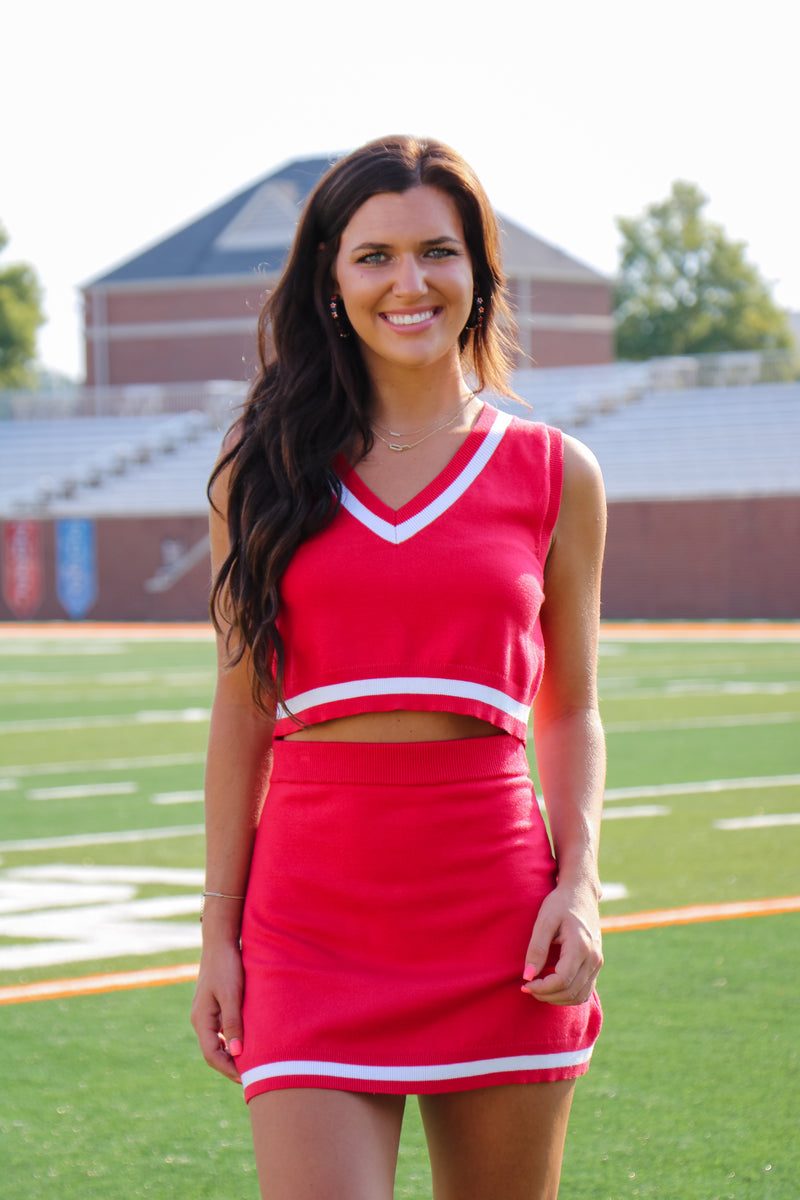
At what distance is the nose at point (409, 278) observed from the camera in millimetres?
2691

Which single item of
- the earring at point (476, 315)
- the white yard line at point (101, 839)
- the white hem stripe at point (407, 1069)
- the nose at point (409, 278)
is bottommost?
the white yard line at point (101, 839)

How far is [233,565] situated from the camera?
267 centimetres

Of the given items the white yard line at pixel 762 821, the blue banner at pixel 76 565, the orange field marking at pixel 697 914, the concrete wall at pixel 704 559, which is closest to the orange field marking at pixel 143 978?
the orange field marking at pixel 697 914

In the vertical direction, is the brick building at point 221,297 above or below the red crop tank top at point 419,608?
below

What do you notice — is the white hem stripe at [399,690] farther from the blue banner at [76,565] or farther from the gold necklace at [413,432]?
the blue banner at [76,565]

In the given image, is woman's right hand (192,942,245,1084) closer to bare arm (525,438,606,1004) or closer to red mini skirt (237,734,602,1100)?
red mini skirt (237,734,602,1100)

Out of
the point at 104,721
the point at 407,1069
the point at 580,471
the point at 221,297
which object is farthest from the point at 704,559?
the point at 407,1069

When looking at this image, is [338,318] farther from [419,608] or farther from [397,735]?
[397,735]

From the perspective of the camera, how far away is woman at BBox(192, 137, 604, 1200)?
8.16ft

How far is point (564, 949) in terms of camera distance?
8.25 ft

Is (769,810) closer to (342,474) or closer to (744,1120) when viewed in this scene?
(744,1120)

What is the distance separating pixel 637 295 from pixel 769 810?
214 feet

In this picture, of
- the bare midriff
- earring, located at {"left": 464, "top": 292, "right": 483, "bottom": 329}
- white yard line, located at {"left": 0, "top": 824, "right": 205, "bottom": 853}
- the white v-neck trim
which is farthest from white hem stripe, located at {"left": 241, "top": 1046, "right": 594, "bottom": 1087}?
white yard line, located at {"left": 0, "top": 824, "right": 205, "bottom": 853}

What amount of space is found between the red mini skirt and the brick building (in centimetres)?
4991
